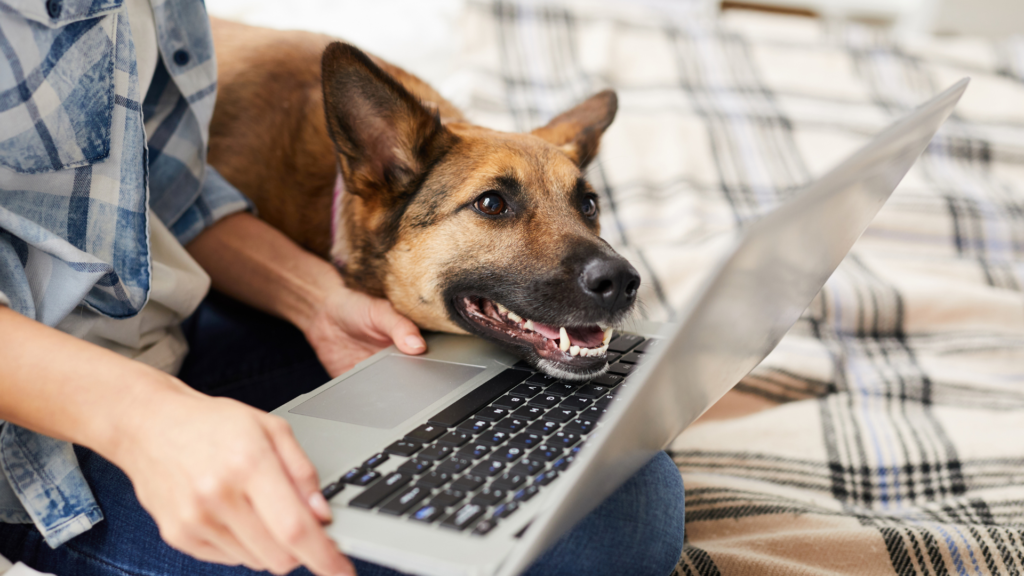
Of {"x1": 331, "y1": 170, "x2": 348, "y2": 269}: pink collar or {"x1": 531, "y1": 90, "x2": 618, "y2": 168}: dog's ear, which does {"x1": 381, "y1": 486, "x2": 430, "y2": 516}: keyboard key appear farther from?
{"x1": 531, "y1": 90, "x2": 618, "y2": 168}: dog's ear

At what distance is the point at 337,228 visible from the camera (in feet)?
5.06

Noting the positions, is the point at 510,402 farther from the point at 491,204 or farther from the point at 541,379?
A: the point at 491,204

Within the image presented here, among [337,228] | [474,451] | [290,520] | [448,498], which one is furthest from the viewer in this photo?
[337,228]

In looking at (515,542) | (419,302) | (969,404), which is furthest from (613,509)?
(969,404)

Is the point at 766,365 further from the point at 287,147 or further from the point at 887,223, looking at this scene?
the point at 287,147

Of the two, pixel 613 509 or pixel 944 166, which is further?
pixel 944 166

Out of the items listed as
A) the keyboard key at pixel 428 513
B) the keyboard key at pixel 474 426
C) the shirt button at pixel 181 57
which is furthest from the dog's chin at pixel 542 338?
the shirt button at pixel 181 57

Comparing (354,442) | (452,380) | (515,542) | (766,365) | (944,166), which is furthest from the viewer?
(944,166)

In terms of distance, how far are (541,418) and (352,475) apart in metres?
0.27

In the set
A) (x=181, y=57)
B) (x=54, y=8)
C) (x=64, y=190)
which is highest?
(x=54, y=8)

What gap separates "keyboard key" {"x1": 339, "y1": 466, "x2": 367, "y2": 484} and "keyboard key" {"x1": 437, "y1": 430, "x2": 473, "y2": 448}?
0.34ft

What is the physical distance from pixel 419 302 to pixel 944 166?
2.22 m

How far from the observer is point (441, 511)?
0.70 meters

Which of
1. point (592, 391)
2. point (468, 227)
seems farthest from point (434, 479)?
point (468, 227)
